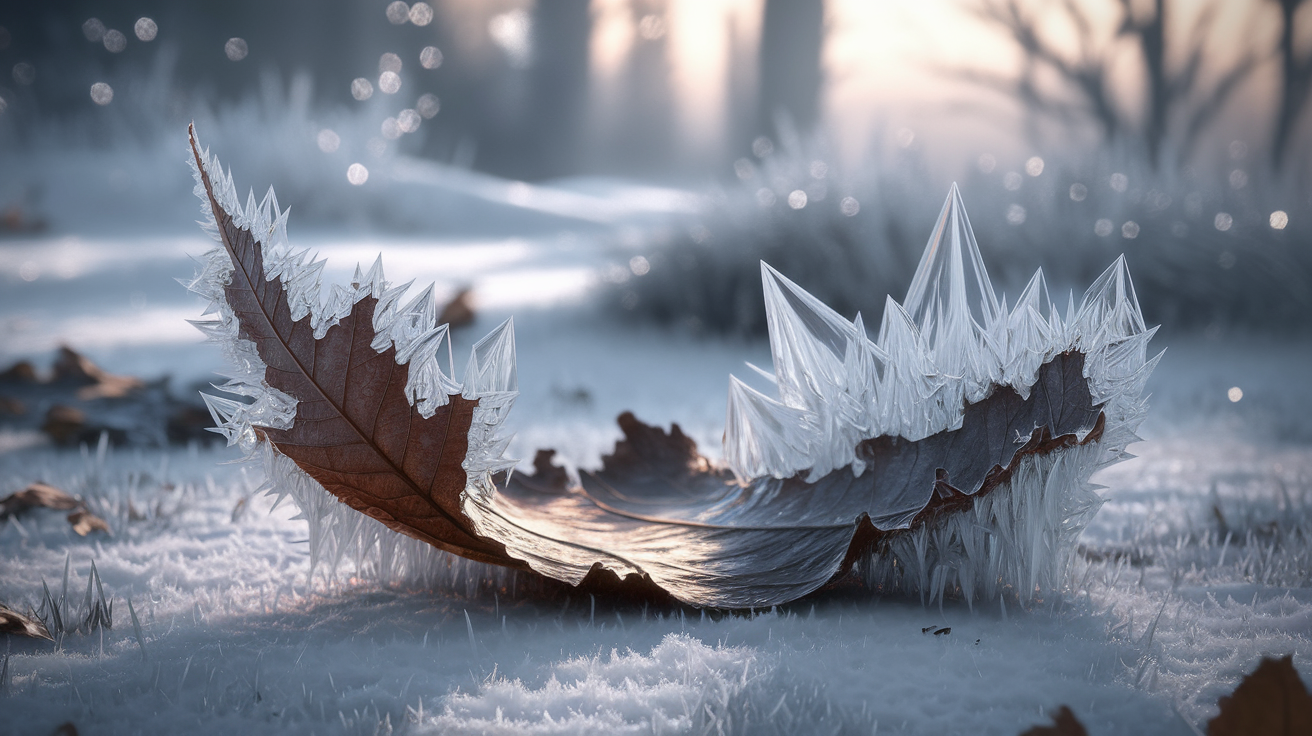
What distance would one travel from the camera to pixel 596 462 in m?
1.18

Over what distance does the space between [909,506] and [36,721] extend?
0.53 metres

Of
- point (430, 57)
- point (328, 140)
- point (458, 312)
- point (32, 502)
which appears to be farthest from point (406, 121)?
point (32, 502)

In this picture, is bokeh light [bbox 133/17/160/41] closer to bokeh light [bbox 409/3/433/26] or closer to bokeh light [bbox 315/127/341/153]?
bokeh light [bbox 409/3/433/26]

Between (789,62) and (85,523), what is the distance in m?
8.66

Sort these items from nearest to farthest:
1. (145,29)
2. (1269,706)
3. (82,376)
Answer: (1269,706), (82,376), (145,29)

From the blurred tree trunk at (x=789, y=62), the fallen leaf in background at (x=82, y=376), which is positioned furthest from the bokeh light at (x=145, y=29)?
the fallen leaf in background at (x=82, y=376)

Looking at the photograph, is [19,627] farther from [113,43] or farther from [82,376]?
[113,43]

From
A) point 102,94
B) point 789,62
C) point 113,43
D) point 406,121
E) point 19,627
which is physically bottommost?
point 19,627

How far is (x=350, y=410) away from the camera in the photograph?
0.56 m

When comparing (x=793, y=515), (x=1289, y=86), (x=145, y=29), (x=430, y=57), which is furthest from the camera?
(x=430, y=57)

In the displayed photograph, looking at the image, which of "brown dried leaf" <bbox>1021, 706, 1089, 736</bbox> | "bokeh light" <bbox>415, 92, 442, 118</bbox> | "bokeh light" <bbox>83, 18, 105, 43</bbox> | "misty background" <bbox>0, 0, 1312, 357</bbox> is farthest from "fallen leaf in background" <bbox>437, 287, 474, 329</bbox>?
"bokeh light" <bbox>83, 18, 105, 43</bbox>

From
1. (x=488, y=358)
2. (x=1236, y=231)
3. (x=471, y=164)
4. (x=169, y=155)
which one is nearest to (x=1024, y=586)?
(x=488, y=358)

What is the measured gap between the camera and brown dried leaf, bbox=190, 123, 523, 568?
552 millimetres

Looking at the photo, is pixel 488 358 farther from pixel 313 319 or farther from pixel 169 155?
pixel 169 155
